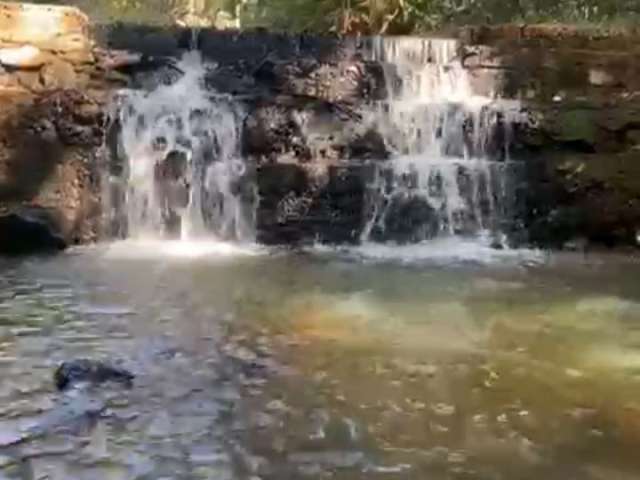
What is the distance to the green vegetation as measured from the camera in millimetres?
12953

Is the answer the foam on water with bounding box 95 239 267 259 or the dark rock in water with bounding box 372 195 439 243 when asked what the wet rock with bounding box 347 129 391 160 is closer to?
the dark rock in water with bounding box 372 195 439 243

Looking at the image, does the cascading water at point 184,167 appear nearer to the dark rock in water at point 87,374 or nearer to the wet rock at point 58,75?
the wet rock at point 58,75

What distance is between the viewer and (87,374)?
4.82 metres

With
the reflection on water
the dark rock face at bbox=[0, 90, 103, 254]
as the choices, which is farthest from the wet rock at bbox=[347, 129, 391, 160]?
the dark rock face at bbox=[0, 90, 103, 254]

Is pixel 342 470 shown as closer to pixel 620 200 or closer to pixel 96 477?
pixel 96 477


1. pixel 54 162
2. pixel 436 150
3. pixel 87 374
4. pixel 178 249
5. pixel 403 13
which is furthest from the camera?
pixel 403 13

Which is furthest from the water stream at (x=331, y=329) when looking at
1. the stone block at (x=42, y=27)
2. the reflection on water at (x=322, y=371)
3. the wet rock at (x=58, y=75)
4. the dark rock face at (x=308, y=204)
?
the stone block at (x=42, y=27)

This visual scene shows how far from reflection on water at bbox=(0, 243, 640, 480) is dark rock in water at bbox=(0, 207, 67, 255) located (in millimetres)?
611

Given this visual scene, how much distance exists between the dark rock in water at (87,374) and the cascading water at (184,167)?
4.31 meters

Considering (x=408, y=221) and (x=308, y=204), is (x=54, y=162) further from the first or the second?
(x=408, y=221)

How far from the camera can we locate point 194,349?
539 cm

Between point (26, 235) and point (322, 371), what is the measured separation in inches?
169

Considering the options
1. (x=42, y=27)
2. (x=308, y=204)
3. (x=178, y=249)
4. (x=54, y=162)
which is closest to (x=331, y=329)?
(x=178, y=249)

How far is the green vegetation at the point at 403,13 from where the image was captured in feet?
42.5
